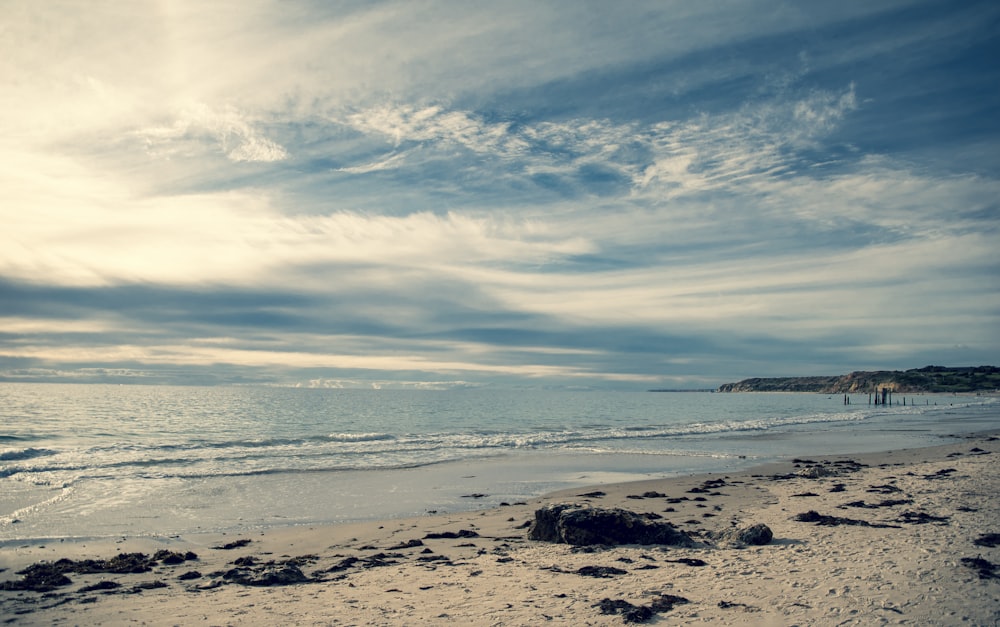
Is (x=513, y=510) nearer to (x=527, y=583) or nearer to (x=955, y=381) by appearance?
(x=527, y=583)

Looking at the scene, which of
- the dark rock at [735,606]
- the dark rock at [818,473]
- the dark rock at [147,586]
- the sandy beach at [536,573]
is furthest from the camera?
the dark rock at [818,473]

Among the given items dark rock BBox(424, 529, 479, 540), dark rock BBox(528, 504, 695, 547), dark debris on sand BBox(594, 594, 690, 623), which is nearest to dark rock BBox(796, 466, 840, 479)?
dark rock BBox(528, 504, 695, 547)

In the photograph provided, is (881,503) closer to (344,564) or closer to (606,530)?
(606,530)

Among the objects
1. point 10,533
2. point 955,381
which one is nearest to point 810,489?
point 10,533

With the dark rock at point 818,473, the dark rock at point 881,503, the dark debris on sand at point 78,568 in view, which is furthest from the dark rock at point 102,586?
the dark rock at point 818,473

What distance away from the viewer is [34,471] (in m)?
23.6

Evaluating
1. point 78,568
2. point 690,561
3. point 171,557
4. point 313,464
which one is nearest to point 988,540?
point 690,561

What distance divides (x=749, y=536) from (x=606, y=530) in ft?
8.18

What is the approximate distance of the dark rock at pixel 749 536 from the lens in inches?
423

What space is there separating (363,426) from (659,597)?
4627 centimetres

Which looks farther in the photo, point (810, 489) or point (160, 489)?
point (160, 489)

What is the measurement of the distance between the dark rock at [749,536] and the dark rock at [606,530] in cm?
66

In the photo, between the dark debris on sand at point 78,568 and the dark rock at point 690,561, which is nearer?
the dark rock at point 690,561

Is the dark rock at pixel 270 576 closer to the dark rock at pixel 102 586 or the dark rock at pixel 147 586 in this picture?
the dark rock at pixel 147 586
